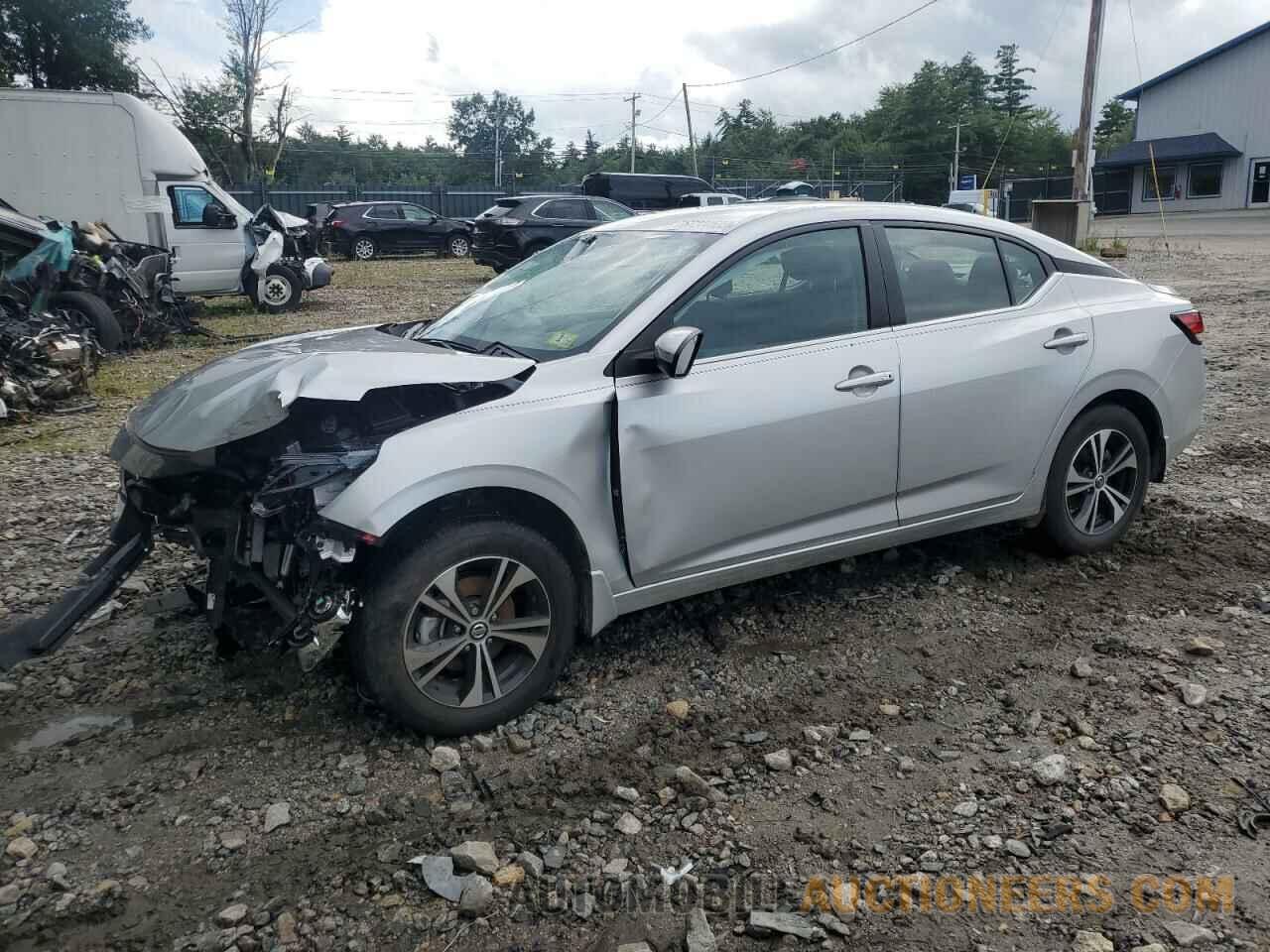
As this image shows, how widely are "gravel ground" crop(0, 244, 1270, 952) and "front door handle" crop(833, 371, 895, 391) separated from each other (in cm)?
103

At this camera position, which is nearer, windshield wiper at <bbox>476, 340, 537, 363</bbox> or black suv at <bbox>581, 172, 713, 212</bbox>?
windshield wiper at <bbox>476, 340, 537, 363</bbox>

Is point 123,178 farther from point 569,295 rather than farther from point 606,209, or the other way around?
point 569,295

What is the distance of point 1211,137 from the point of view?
50438mm

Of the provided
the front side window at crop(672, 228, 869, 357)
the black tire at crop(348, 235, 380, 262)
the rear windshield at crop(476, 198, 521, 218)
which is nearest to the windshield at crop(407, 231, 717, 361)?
the front side window at crop(672, 228, 869, 357)

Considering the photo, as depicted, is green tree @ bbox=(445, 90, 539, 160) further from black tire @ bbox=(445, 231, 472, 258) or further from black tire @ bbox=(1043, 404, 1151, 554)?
black tire @ bbox=(1043, 404, 1151, 554)

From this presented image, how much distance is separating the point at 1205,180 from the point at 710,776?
57050 mm

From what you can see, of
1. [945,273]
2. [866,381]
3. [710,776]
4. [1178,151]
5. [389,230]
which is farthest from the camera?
[1178,151]

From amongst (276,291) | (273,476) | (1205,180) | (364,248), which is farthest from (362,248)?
(1205,180)

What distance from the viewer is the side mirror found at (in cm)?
346

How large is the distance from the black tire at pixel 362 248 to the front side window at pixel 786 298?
26.0 m

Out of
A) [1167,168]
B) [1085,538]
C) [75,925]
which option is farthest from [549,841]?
[1167,168]

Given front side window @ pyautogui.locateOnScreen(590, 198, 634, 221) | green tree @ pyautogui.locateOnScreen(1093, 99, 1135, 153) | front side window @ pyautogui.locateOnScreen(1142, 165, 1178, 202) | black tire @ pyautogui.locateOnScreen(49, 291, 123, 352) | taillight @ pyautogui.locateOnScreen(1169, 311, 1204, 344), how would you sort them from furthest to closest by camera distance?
green tree @ pyautogui.locateOnScreen(1093, 99, 1135, 153) → front side window @ pyautogui.locateOnScreen(1142, 165, 1178, 202) → front side window @ pyautogui.locateOnScreen(590, 198, 634, 221) → black tire @ pyautogui.locateOnScreen(49, 291, 123, 352) → taillight @ pyautogui.locateOnScreen(1169, 311, 1204, 344)

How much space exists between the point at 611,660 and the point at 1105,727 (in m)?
1.77

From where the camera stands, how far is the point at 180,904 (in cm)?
272
